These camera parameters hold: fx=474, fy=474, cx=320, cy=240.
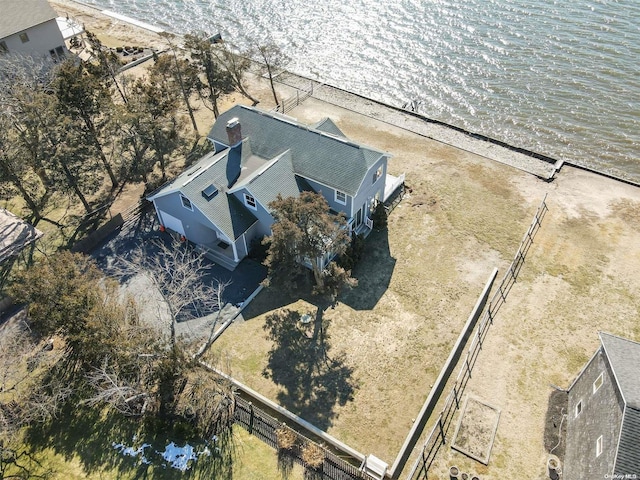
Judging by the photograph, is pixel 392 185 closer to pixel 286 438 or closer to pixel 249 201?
pixel 249 201

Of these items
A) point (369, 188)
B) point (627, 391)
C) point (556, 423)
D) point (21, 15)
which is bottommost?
point (556, 423)

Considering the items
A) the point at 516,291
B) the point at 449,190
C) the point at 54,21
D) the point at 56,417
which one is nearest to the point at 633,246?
the point at 516,291

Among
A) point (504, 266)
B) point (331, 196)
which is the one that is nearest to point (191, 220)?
point (331, 196)

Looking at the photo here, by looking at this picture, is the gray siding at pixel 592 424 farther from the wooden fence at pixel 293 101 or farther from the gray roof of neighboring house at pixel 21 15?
the gray roof of neighboring house at pixel 21 15

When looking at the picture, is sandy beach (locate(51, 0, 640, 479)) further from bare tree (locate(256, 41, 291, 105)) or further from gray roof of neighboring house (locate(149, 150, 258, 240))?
gray roof of neighboring house (locate(149, 150, 258, 240))

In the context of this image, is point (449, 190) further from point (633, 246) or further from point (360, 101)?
point (360, 101)

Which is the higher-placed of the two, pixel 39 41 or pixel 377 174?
pixel 39 41
